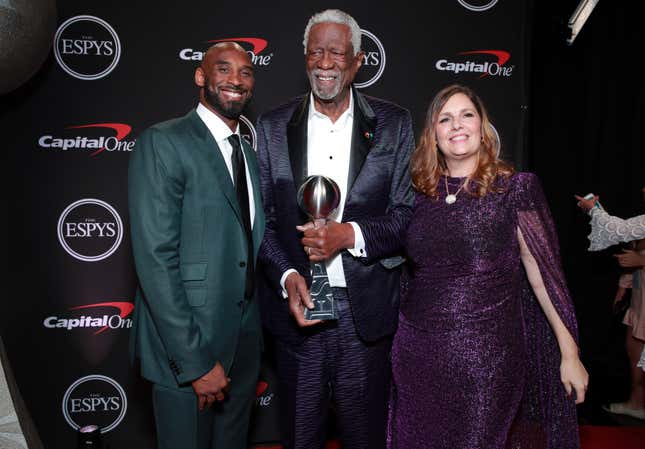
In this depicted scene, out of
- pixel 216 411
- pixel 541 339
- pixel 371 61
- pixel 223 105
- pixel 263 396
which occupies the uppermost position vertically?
pixel 371 61

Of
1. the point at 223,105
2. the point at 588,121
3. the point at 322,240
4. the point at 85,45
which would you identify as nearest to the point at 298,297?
the point at 322,240

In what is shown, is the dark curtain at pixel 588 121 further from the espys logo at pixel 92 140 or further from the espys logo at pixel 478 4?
the espys logo at pixel 92 140

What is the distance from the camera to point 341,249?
6.30 feet

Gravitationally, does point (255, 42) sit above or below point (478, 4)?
below

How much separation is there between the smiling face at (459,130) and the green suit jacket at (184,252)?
2.84 ft

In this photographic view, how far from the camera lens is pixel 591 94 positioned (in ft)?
13.2

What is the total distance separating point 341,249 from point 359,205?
0.64 feet

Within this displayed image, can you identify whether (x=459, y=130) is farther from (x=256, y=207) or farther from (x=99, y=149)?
(x=99, y=149)

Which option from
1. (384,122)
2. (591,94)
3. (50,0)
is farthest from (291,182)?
(591,94)

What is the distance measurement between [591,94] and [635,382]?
2.28m

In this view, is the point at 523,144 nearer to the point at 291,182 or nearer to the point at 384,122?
the point at 384,122

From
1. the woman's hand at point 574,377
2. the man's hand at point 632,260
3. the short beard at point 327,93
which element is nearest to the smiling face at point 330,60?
the short beard at point 327,93

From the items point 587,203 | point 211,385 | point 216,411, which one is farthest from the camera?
point 587,203

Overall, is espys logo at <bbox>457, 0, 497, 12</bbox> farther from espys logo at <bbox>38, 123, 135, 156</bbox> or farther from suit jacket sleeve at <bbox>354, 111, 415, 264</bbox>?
espys logo at <bbox>38, 123, 135, 156</bbox>
